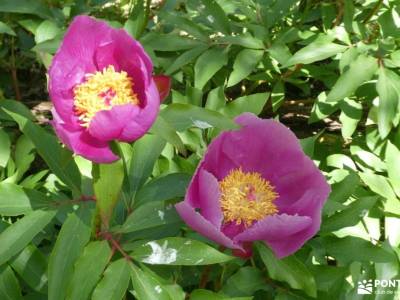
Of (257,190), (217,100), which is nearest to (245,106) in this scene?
(217,100)

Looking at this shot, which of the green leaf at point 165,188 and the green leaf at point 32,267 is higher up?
the green leaf at point 165,188

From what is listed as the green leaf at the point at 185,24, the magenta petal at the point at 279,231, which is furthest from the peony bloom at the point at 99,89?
the green leaf at the point at 185,24

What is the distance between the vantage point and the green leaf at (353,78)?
1510 millimetres

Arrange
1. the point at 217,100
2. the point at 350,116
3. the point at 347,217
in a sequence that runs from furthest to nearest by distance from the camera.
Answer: the point at 350,116, the point at 217,100, the point at 347,217

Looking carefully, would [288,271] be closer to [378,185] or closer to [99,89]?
[99,89]

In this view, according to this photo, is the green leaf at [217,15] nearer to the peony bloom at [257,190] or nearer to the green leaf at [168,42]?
the green leaf at [168,42]

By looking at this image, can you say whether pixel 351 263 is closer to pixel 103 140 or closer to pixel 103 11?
pixel 103 140

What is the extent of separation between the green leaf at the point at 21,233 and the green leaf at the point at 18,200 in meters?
0.04

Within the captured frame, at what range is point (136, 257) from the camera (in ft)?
3.27

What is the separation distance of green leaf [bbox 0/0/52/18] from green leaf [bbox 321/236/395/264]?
3.27 feet

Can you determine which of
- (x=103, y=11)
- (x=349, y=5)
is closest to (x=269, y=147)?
(x=349, y=5)

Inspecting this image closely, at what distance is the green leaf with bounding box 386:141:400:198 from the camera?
5.10 feet

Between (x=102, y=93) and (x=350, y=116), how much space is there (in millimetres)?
1105

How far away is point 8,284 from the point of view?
110cm
